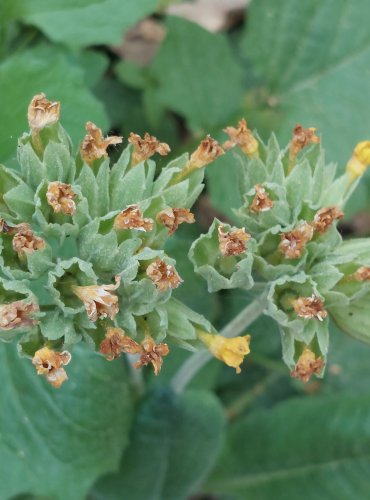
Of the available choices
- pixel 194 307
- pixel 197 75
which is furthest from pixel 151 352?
pixel 197 75

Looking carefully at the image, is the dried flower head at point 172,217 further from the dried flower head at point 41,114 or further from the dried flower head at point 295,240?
the dried flower head at point 41,114

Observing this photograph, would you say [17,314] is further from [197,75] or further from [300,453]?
[197,75]

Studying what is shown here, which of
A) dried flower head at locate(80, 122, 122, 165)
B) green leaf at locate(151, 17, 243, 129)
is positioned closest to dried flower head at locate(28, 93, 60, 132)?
dried flower head at locate(80, 122, 122, 165)

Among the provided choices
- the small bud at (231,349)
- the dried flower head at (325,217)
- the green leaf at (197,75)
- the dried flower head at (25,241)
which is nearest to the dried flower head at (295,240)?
the dried flower head at (325,217)

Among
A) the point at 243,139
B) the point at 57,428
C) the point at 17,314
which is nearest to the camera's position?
the point at 17,314

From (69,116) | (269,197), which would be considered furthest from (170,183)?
(69,116)

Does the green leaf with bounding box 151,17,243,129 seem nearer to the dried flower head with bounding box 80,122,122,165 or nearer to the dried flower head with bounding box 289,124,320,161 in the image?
the dried flower head with bounding box 289,124,320,161
